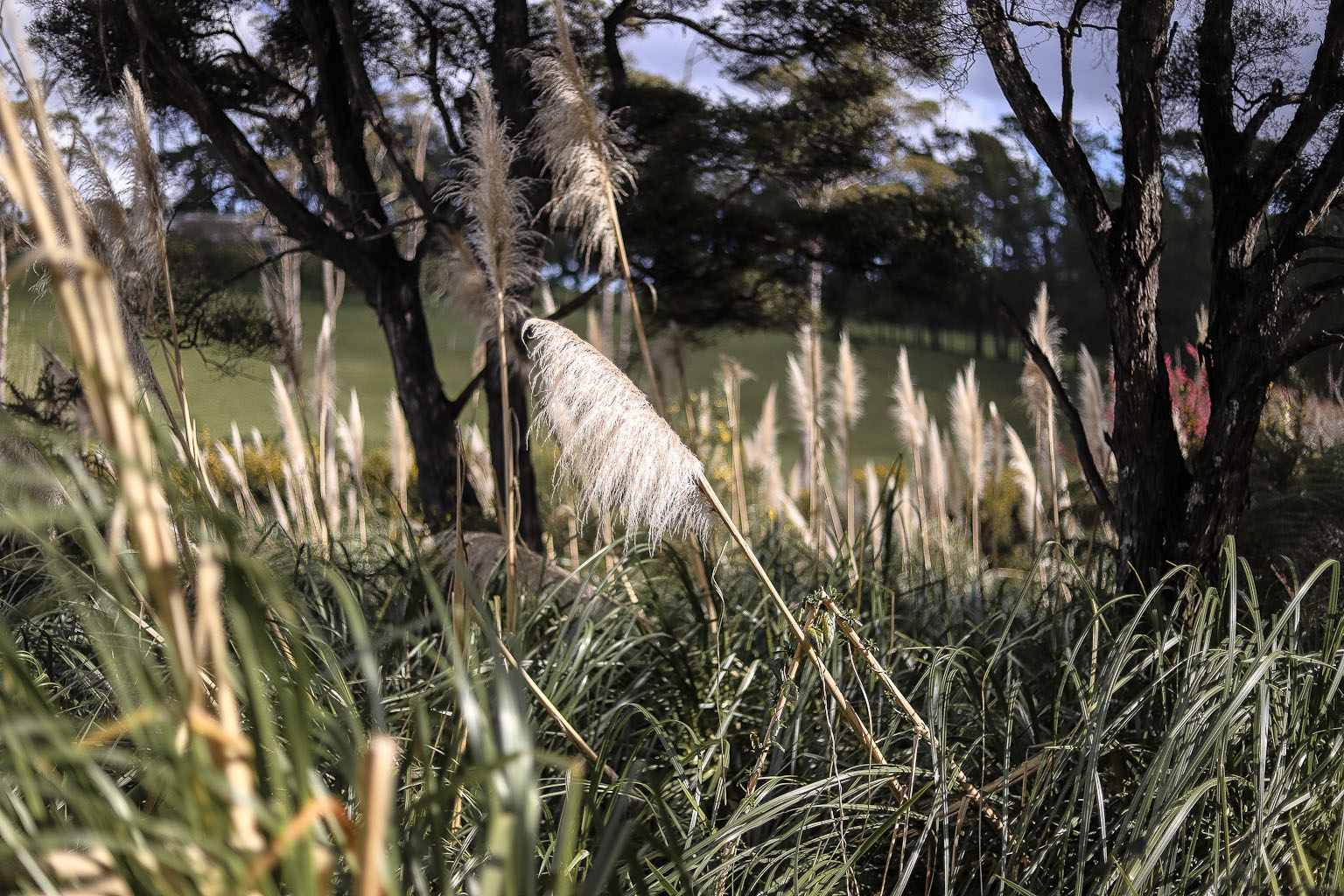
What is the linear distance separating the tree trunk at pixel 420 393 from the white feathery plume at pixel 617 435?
273cm

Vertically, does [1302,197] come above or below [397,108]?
below

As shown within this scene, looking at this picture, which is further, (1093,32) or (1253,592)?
(1093,32)

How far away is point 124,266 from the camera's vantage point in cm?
229

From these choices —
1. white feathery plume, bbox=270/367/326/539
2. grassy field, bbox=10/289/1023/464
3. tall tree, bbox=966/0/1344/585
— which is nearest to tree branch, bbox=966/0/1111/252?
tall tree, bbox=966/0/1344/585

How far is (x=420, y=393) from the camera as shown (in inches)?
159

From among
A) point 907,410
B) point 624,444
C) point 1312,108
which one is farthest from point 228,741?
point 907,410

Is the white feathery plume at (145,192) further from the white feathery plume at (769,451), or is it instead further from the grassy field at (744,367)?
the grassy field at (744,367)

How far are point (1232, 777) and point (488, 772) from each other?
49.6 inches

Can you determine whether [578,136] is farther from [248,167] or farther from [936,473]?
[936,473]

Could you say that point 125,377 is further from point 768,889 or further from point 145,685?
point 768,889

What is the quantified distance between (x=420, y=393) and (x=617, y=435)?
2.96 m

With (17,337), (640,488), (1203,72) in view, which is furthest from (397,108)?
(640,488)

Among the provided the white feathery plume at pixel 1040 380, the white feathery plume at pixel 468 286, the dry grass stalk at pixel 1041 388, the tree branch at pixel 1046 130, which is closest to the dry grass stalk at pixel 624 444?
the white feathery plume at pixel 468 286

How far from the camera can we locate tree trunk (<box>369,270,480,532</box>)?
4035 mm
